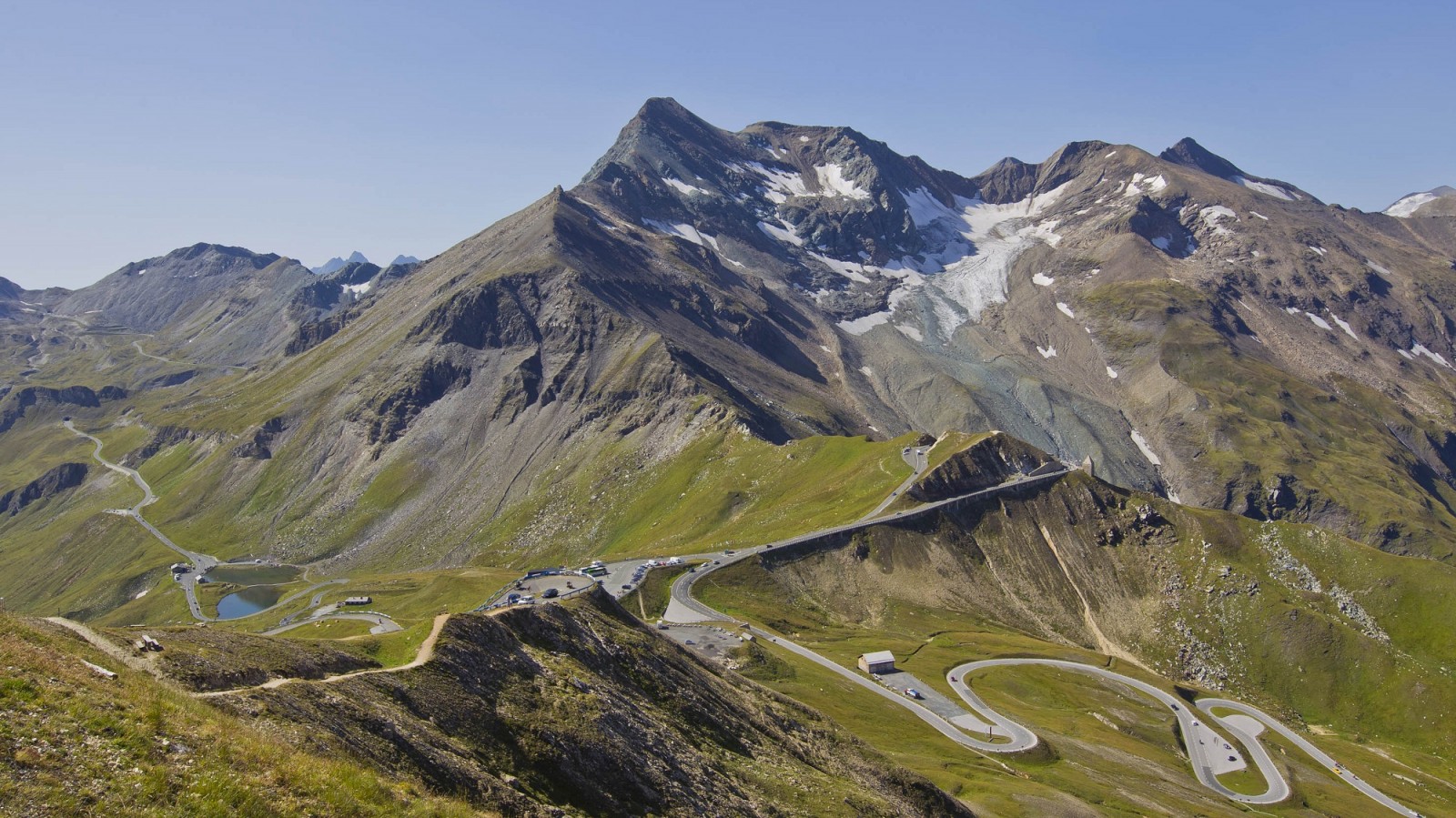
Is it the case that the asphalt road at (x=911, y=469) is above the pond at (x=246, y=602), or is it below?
above

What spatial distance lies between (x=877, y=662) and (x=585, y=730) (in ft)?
233

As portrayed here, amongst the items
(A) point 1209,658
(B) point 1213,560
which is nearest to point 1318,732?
(A) point 1209,658

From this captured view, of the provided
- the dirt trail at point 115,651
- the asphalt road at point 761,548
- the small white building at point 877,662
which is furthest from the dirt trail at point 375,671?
the small white building at point 877,662

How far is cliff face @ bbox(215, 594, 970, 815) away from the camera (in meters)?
29.3

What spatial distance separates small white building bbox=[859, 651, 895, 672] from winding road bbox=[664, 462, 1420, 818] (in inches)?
124

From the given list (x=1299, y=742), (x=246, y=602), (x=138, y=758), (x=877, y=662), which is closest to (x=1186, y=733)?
(x=1299, y=742)

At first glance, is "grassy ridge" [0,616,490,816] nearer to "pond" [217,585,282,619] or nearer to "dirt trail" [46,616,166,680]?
"dirt trail" [46,616,166,680]

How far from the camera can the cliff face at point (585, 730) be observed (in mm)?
29344

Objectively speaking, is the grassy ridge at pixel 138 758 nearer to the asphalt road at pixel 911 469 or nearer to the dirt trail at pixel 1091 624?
the asphalt road at pixel 911 469

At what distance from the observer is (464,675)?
36.6 m

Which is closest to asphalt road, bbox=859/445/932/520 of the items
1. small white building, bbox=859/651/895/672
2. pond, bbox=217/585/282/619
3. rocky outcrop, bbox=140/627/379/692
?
small white building, bbox=859/651/895/672

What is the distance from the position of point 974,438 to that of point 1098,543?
110ft

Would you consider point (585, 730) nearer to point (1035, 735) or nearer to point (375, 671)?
point (375, 671)

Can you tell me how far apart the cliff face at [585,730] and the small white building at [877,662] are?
43737mm
